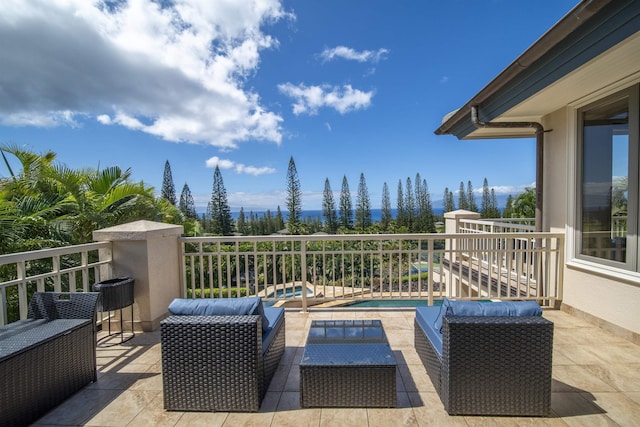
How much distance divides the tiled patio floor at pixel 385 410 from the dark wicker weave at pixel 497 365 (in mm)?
101

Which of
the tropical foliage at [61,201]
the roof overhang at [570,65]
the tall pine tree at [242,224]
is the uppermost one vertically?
the roof overhang at [570,65]

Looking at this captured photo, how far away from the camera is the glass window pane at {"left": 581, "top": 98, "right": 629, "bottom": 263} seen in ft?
10.1

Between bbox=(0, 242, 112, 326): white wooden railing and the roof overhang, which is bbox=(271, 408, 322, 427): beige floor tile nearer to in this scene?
bbox=(0, 242, 112, 326): white wooden railing

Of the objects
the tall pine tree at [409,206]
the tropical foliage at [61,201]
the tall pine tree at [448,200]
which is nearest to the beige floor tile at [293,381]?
the tropical foliage at [61,201]

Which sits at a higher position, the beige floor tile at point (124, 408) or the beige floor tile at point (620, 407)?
the beige floor tile at point (124, 408)

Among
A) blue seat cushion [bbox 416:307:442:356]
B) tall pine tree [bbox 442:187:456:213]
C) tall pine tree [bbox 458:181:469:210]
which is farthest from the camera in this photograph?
tall pine tree [bbox 442:187:456:213]

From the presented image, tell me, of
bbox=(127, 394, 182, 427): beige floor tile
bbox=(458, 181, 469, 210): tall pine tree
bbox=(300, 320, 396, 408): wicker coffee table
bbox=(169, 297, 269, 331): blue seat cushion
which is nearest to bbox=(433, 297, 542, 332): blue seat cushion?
bbox=(300, 320, 396, 408): wicker coffee table

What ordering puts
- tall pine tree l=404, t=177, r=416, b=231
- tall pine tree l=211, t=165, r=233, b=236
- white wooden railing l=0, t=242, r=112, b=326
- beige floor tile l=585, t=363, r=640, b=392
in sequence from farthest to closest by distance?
tall pine tree l=404, t=177, r=416, b=231
tall pine tree l=211, t=165, r=233, b=236
white wooden railing l=0, t=242, r=112, b=326
beige floor tile l=585, t=363, r=640, b=392

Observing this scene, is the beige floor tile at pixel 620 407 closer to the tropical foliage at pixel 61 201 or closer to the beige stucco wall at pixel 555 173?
the beige stucco wall at pixel 555 173

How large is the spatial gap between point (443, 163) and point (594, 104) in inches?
935

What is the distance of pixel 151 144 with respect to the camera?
19906 mm

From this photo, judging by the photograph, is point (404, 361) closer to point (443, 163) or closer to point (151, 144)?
point (151, 144)

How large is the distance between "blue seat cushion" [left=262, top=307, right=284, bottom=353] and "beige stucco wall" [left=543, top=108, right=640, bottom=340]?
12.0 ft

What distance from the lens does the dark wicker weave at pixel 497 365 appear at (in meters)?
1.75
